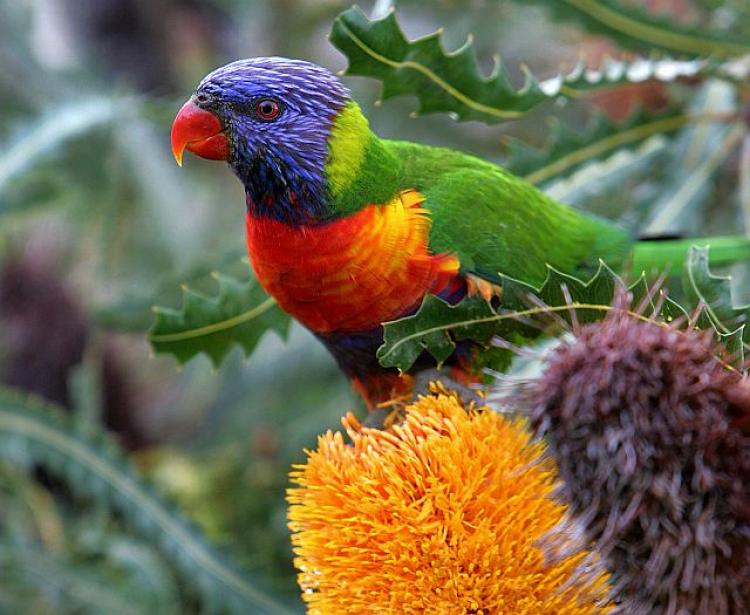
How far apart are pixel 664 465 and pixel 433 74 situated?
0.58 m

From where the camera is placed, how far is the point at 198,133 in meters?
1.01

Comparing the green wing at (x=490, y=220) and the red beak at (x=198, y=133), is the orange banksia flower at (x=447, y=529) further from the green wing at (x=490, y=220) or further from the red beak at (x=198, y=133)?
the red beak at (x=198, y=133)

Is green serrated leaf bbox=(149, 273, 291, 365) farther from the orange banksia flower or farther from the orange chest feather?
the orange banksia flower

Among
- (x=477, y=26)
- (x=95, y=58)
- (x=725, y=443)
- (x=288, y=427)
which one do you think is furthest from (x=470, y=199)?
(x=95, y=58)

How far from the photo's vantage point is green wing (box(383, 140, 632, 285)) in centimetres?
103

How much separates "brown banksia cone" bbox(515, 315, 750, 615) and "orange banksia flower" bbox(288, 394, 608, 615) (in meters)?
0.04

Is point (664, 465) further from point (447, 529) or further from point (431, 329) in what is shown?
point (431, 329)

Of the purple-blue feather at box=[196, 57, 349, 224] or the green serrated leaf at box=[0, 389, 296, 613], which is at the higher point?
the purple-blue feather at box=[196, 57, 349, 224]

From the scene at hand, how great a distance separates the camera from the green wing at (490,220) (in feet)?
3.38

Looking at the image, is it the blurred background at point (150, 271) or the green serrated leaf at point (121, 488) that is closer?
the green serrated leaf at point (121, 488)

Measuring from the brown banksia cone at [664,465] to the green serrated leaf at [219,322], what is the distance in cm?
56

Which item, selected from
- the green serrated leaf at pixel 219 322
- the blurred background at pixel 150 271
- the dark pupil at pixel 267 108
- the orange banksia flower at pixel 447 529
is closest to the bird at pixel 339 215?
the dark pupil at pixel 267 108

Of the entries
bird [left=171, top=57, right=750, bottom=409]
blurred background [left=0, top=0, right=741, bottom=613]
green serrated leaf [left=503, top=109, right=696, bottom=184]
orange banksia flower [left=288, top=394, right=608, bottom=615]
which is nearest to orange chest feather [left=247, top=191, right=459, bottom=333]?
bird [left=171, top=57, right=750, bottom=409]

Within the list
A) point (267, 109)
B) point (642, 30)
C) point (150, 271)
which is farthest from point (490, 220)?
point (150, 271)
